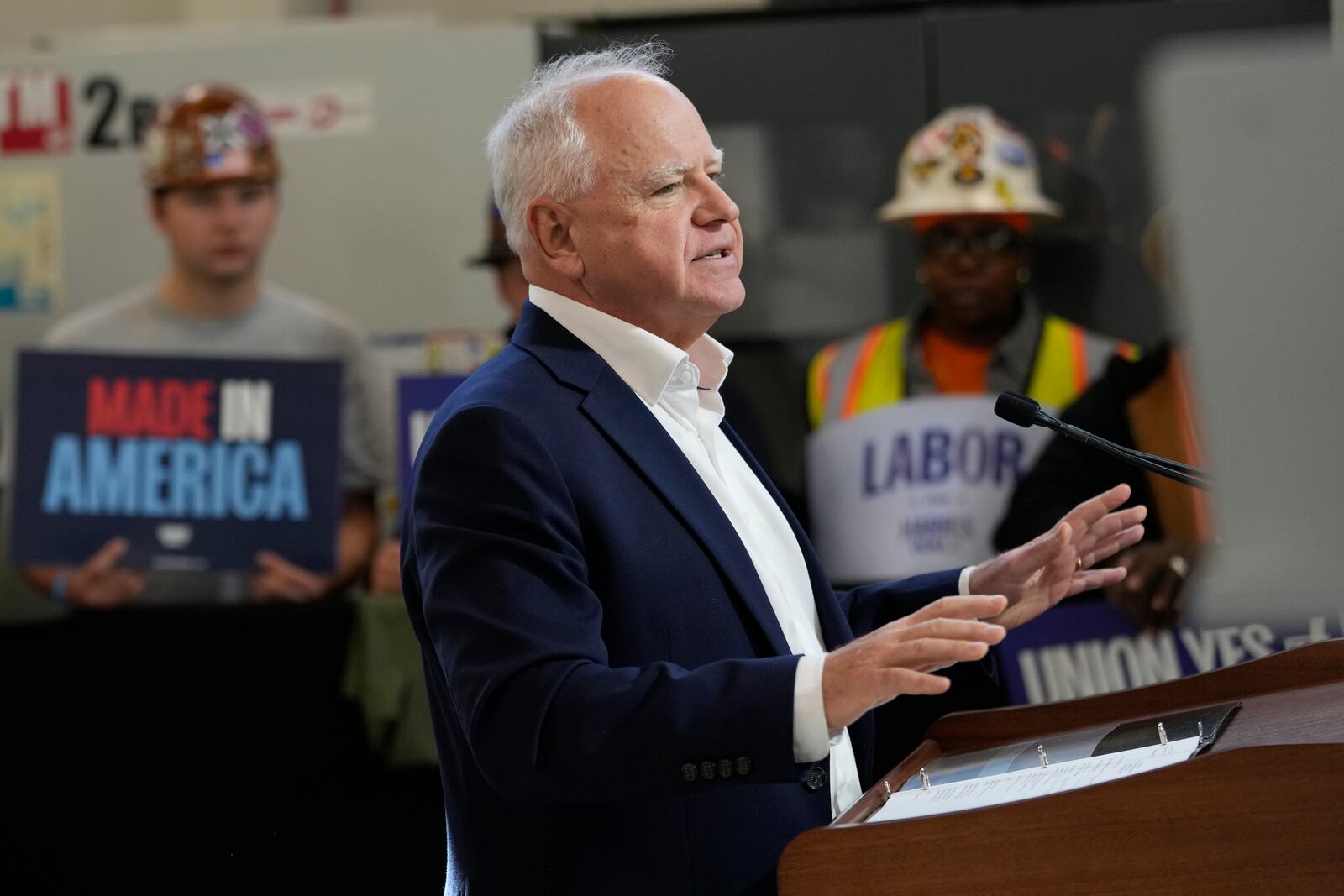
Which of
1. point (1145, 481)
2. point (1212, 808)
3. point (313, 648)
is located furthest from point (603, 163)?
point (313, 648)

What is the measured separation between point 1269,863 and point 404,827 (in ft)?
10.3

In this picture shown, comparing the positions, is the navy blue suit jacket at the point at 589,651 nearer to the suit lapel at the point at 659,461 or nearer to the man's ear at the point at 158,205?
the suit lapel at the point at 659,461

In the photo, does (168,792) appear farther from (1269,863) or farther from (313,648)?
(1269,863)

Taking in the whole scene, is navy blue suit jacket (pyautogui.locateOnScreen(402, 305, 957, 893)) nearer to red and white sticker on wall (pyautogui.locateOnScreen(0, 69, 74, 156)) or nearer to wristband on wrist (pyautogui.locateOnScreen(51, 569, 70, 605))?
wristband on wrist (pyautogui.locateOnScreen(51, 569, 70, 605))

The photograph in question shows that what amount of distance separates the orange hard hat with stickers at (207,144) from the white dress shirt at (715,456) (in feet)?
10.3

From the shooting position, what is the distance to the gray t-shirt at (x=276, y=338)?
4.67 meters

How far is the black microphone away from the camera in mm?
1556

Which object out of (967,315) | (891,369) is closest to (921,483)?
(891,369)

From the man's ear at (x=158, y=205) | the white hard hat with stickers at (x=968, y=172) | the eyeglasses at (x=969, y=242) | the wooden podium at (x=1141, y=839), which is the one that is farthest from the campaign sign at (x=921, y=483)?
the wooden podium at (x=1141, y=839)

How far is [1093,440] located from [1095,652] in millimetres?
2110

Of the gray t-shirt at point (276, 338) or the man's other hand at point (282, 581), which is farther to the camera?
the gray t-shirt at point (276, 338)

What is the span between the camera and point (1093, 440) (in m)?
1.59

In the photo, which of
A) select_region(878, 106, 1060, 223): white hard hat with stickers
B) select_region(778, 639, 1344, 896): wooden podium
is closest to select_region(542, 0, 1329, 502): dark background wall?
select_region(878, 106, 1060, 223): white hard hat with stickers

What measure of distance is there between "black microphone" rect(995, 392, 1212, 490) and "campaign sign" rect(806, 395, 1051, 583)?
2364mm
